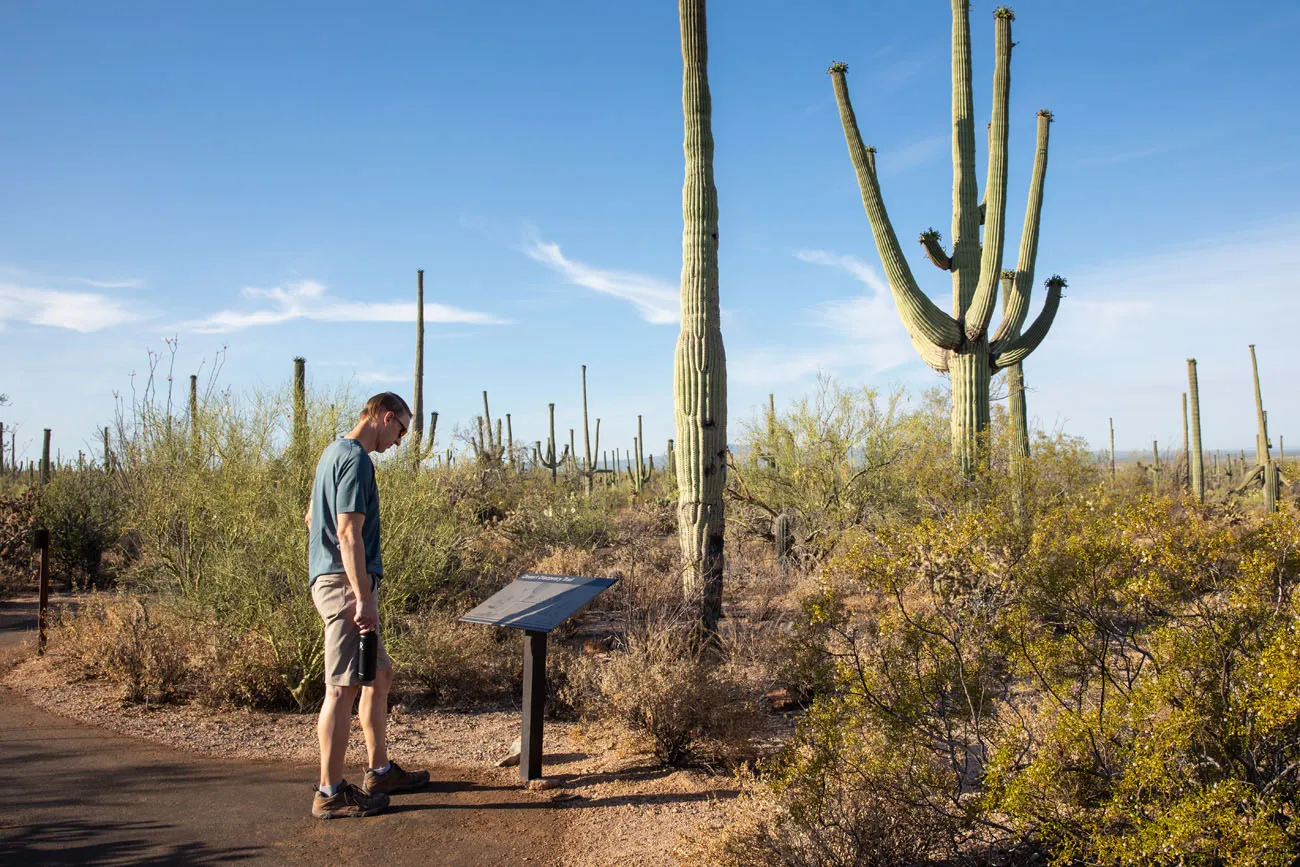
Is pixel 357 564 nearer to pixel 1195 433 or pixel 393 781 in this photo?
pixel 393 781

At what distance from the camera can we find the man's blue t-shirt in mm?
4055

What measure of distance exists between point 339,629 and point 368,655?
0.25 m

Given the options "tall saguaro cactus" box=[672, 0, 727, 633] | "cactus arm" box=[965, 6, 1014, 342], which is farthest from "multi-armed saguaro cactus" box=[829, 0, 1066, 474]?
"tall saguaro cactus" box=[672, 0, 727, 633]

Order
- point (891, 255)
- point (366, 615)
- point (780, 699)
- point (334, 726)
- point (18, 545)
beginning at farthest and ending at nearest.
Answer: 1. point (18, 545)
2. point (891, 255)
3. point (780, 699)
4. point (334, 726)
5. point (366, 615)

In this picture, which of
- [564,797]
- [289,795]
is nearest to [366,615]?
[289,795]

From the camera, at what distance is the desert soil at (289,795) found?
12.7ft

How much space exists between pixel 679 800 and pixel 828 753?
1.37 m

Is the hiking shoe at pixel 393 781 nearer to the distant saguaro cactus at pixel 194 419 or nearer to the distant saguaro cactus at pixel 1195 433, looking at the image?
the distant saguaro cactus at pixel 194 419

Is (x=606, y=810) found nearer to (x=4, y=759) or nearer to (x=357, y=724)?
(x=357, y=724)

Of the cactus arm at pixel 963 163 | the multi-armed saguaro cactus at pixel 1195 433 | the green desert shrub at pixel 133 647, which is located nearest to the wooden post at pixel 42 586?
the green desert shrub at pixel 133 647

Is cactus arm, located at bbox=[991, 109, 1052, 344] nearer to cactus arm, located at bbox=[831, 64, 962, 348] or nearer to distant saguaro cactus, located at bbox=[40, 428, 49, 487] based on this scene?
cactus arm, located at bbox=[831, 64, 962, 348]

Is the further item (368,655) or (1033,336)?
(1033,336)

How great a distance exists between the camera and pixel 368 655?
4.00 metres

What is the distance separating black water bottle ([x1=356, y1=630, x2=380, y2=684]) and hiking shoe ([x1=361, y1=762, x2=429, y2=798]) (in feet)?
2.23
